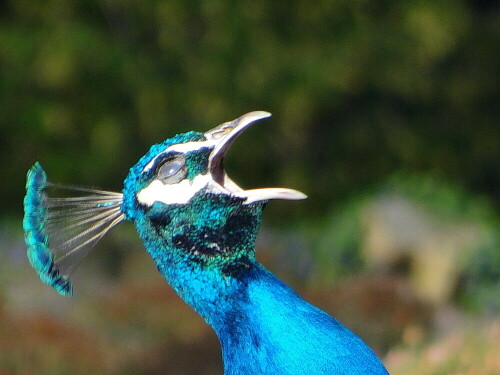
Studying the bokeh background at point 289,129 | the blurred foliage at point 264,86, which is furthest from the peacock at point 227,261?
the blurred foliage at point 264,86

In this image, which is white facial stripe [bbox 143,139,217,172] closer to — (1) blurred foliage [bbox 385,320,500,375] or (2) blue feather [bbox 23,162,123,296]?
(2) blue feather [bbox 23,162,123,296]

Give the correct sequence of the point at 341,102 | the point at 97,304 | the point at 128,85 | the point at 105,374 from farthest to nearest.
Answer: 1. the point at 341,102
2. the point at 128,85
3. the point at 97,304
4. the point at 105,374

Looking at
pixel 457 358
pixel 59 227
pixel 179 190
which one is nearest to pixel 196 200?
pixel 179 190

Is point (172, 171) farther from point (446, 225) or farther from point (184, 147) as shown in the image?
point (446, 225)

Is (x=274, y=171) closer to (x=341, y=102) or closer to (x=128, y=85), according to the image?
(x=341, y=102)

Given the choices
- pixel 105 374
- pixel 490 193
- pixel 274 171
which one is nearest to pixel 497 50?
pixel 490 193
